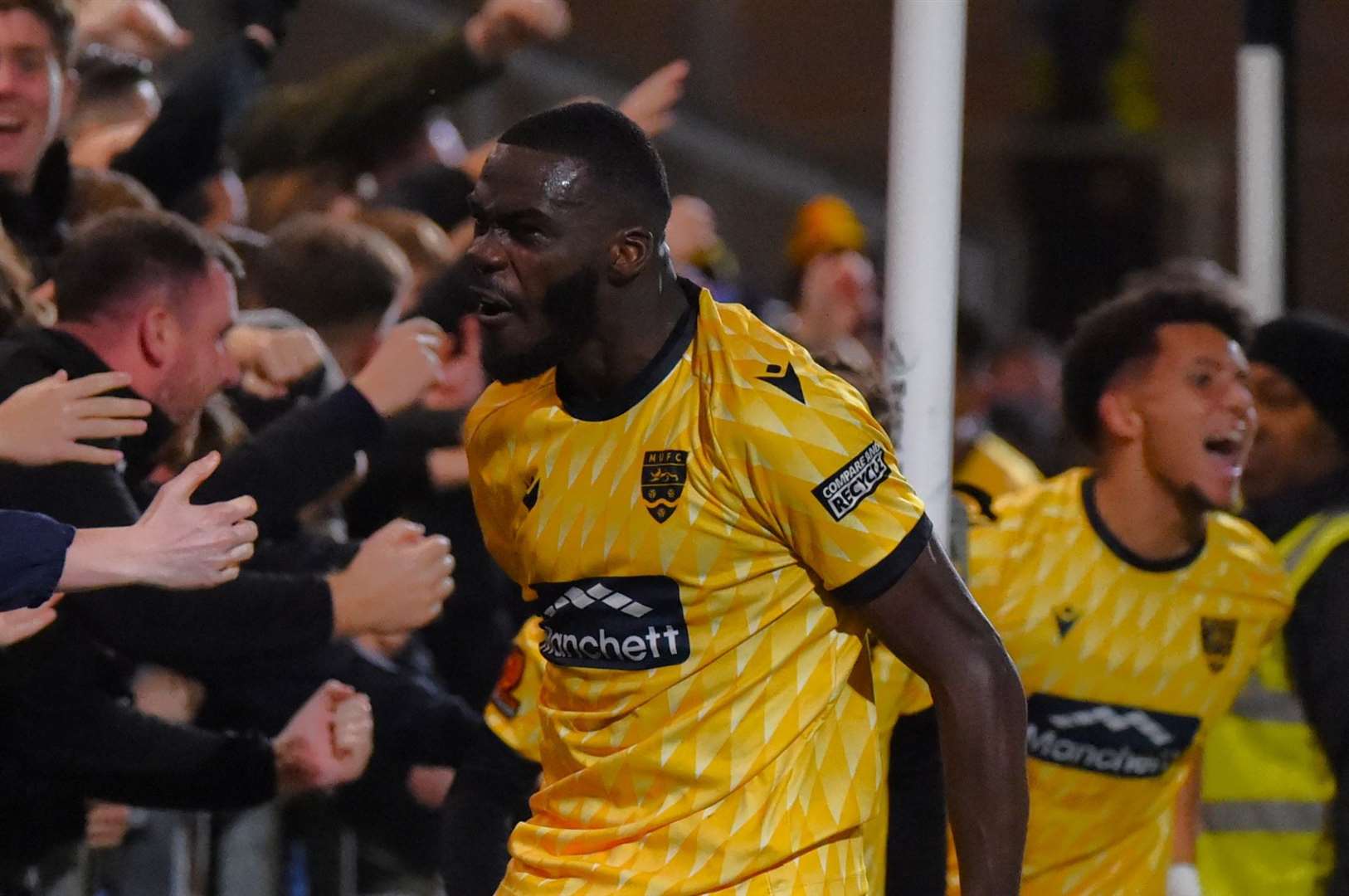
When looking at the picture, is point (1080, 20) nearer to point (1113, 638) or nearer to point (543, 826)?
point (1113, 638)

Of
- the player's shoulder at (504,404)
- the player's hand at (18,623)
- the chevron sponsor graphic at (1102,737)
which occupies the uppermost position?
the player's shoulder at (504,404)

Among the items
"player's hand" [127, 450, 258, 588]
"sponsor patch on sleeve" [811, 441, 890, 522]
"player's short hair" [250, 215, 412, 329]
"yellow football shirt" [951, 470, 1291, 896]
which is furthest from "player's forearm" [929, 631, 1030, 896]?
"player's short hair" [250, 215, 412, 329]

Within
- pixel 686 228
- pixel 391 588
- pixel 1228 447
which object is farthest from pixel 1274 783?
pixel 391 588

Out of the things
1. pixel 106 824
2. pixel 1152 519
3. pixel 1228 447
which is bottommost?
pixel 106 824

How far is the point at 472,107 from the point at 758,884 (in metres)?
8.60

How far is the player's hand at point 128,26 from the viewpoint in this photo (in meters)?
5.78

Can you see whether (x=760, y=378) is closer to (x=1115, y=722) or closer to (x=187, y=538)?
(x=187, y=538)

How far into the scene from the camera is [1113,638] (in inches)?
165

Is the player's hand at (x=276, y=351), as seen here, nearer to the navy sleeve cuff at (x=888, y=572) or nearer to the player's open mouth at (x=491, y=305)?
the player's open mouth at (x=491, y=305)

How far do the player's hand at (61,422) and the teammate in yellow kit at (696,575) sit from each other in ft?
2.38

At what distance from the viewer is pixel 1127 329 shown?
4.59 m

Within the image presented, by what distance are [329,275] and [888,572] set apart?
257 centimetres

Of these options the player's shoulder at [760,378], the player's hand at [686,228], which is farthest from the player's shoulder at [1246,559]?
the player's shoulder at [760,378]

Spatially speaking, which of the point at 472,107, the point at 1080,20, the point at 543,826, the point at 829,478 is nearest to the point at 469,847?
the point at 543,826
